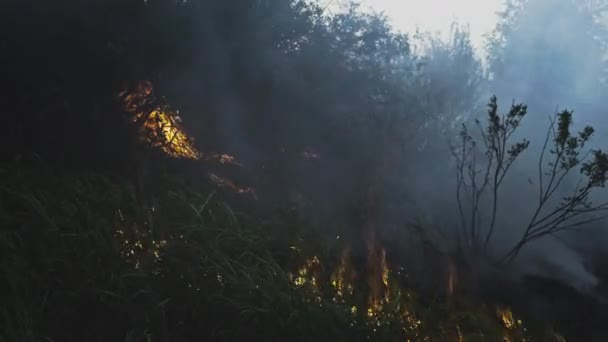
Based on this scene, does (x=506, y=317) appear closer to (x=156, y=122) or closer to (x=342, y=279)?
(x=342, y=279)

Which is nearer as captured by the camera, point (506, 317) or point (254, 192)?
point (506, 317)

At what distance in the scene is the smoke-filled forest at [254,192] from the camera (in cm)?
333

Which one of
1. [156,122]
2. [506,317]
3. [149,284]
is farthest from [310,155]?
[149,284]

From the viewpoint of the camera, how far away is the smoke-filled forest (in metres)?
3.33

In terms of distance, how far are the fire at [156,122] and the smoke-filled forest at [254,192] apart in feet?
0.07

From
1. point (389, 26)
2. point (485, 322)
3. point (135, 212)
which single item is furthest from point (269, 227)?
point (389, 26)

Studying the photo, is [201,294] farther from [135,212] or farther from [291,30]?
[291,30]

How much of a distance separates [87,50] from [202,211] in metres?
1.60

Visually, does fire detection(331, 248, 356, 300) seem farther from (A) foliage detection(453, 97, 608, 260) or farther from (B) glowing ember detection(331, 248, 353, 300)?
(A) foliage detection(453, 97, 608, 260)

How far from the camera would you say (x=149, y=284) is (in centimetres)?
336

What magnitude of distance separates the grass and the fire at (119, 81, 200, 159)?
0.88 meters

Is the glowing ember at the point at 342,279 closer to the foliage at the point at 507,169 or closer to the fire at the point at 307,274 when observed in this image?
the fire at the point at 307,274

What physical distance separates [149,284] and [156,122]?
2272 mm

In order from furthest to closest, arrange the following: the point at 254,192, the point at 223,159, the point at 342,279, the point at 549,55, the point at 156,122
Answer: the point at 549,55, the point at 223,159, the point at 254,192, the point at 156,122, the point at 342,279
